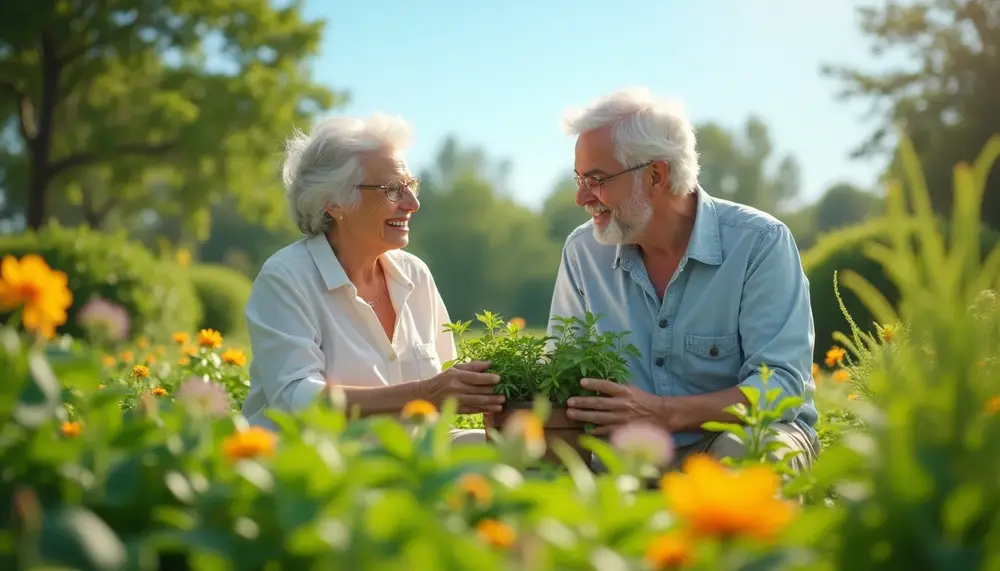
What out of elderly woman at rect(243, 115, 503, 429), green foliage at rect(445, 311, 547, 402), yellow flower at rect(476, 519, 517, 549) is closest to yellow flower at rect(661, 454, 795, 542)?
yellow flower at rect(476, 519, 517, 549)

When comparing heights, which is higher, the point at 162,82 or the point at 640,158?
the point at 162,82

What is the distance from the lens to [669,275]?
3449mm

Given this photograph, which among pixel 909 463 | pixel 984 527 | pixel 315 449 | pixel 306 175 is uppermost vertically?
pixel 306 175

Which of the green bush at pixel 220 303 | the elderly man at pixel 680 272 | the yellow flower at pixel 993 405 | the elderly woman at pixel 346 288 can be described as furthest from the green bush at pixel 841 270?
the green bush at pixel 220 303

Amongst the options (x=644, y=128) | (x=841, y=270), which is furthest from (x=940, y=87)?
(x=644, y=128)

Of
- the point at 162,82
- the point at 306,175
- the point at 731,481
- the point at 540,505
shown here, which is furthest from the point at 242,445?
the point at 162,82

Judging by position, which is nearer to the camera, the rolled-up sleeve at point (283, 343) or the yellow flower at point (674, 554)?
the yellow flower at point (674, 554)

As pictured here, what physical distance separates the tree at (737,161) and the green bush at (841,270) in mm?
32681

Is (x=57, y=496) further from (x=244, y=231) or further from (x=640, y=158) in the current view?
(x=244, y=231)

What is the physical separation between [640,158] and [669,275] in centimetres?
46

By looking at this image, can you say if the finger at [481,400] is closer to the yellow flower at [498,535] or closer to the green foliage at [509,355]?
the green foliage at [509,355]

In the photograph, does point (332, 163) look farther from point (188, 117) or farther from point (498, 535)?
point (188, 117)

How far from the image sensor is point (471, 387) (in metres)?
2.73

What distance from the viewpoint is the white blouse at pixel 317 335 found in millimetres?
3041
